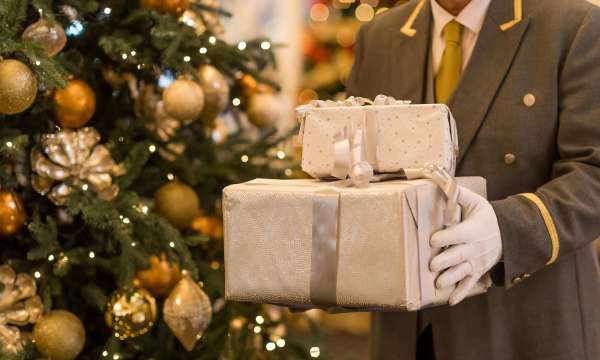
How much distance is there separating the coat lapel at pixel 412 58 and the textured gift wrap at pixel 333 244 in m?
0.42

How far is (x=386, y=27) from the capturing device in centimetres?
180

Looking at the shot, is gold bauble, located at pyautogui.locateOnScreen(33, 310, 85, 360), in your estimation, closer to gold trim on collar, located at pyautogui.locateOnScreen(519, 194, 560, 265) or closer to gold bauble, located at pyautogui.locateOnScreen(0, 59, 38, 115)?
gold bauble, located at pyautogui.locateOnScreen(0, 59, 38, 115)

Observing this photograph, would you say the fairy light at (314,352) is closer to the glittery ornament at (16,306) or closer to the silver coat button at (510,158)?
the glittery ornament at (16,306)

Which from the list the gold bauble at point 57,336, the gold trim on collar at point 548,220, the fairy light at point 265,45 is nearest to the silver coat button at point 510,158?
the gold trim on collar at point 548,220

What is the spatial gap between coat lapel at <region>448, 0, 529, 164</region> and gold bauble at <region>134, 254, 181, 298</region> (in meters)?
0.86

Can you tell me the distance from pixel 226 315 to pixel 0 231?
0.62 meters

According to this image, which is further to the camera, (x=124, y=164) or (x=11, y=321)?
(x=124, y=164)

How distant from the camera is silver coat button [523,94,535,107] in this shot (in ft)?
4.93

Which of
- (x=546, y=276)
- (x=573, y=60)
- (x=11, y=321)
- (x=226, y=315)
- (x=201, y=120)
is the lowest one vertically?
(x=226, y=315)

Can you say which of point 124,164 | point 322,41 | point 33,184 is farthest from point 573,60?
point 322,41

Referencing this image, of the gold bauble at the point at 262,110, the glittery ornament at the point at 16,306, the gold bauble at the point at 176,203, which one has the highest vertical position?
the gold bauble at the point at 262,110

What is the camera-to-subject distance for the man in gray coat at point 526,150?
142 cm

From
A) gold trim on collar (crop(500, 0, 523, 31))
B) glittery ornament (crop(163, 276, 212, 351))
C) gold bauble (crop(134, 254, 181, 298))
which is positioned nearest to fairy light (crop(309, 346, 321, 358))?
glittery ornament (crop(163, 276, 212, 351))

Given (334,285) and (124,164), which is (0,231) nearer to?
(124,164)
